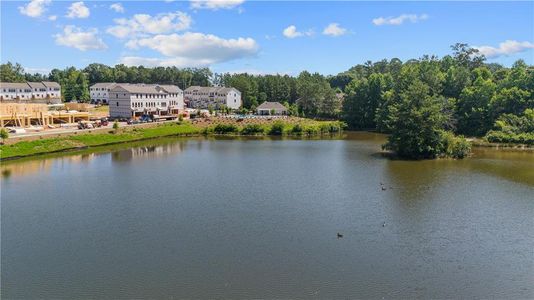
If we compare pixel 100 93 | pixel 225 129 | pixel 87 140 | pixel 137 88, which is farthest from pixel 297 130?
pixel 100 93

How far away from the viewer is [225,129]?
74.7 meters

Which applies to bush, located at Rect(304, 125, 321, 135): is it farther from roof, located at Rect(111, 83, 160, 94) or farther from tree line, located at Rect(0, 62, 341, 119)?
roof, located at Rect(111, 83, 160, 94)

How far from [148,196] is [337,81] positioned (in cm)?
12517

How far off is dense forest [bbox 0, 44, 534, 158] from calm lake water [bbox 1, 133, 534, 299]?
6801 mm

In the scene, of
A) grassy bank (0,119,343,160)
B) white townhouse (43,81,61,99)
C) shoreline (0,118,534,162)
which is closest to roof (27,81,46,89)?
white townhouse (43,81,61,99)

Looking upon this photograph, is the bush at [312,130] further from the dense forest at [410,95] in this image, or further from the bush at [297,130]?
the dense forest at [410,95]

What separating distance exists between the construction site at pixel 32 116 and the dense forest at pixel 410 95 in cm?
4133

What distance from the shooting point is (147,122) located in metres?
74.2

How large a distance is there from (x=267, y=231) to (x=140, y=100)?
6096 centimetres

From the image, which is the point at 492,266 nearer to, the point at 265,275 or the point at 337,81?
the point at 265,275

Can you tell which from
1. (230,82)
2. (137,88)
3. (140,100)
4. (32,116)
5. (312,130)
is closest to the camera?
(32,116)

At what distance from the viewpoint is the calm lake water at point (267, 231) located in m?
18.5

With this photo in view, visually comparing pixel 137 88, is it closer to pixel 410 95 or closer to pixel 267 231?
pixel 410 95

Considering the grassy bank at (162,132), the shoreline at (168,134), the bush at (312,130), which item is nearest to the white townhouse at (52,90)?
the shoreline at (168,134)
